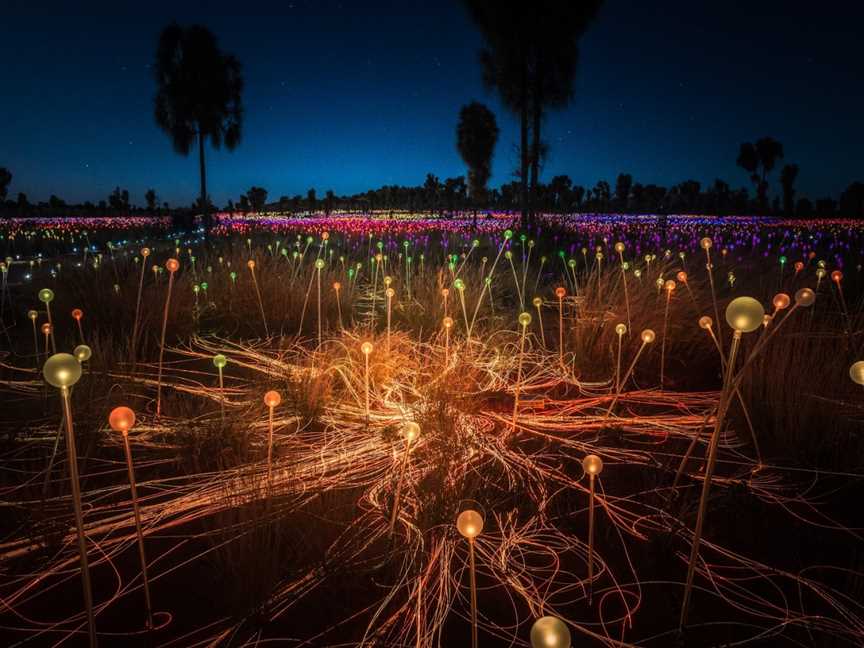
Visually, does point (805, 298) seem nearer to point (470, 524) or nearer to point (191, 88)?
point (470, 524)

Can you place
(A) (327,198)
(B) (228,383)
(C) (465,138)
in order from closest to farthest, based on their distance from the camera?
(B) (228,383)
(C) (465,138)
(A) (327,198)

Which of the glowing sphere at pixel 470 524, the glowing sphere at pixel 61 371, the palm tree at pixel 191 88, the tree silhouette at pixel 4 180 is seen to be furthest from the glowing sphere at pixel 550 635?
the tree silhouette at pixel 4 180

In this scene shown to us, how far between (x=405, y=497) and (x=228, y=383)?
87.1 inches

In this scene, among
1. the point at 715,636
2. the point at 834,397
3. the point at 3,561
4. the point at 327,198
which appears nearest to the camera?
the point at 715,636

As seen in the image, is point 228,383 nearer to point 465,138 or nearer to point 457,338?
point 457,338

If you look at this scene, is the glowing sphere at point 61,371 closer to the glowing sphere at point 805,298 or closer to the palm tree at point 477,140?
the glowing sphere at point 805,298

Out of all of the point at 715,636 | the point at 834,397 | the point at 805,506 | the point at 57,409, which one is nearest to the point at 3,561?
the point at 57,409

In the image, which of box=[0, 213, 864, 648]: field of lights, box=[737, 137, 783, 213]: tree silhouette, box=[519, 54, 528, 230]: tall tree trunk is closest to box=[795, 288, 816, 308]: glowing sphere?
box=[0, 213, 864, 648]: field of lights

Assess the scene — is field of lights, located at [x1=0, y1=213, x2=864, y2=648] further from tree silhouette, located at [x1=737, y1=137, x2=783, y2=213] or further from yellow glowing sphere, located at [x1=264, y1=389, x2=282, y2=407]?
tree silhouette, located at [x1=737, y1=137, x2=783, y2=213]

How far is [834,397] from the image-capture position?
8.93ft

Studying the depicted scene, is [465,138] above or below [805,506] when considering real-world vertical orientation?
above

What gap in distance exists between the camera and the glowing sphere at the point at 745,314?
109 centimetres

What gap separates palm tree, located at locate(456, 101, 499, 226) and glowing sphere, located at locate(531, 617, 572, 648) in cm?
3524

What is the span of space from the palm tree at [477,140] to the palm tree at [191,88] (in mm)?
18685
